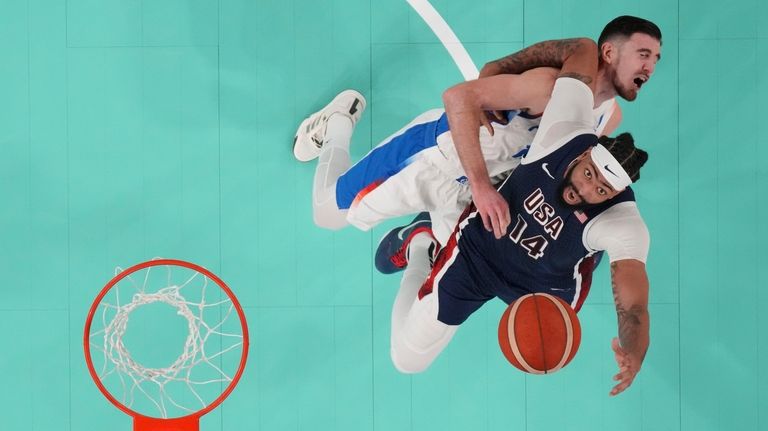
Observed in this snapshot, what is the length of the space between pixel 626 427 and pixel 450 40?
2.41 metres

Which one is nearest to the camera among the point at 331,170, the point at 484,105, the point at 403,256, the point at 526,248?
the point at 484,105

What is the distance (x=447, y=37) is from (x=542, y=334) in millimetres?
1860

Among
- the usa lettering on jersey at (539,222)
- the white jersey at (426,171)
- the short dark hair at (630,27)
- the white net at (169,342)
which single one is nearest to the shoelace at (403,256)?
the white jersey at (426,171)

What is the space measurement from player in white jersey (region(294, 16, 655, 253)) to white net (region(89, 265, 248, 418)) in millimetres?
819

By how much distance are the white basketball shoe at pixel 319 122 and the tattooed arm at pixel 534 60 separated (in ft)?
3.41

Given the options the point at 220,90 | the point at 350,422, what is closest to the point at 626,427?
the point at 350,422

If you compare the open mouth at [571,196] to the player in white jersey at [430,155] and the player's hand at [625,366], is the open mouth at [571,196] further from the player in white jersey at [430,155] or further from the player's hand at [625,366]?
the player's hand at [625,366]

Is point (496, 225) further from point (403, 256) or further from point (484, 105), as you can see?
point (403, 256)

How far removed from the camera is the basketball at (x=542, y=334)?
92.6 inches

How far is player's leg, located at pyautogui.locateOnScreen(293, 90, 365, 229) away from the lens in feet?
10.2

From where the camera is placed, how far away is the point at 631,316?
2.33 metres

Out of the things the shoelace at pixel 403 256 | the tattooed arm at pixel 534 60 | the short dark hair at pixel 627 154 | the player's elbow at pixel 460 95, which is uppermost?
the tattooed arm at pixel 534 60

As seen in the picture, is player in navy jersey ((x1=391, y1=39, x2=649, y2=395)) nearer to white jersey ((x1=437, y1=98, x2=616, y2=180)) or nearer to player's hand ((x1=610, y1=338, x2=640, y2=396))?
player's hand ((x1=610, y1=338, x2=640, y2=396))

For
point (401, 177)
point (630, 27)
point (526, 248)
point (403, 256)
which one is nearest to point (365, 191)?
point (401, 177)
